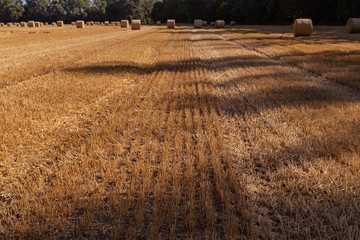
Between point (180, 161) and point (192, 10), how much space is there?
101 metres

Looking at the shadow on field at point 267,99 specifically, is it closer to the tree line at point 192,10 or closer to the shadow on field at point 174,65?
the shadow on field at point 174,65

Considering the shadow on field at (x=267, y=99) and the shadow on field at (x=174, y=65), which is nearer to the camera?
the shadow on field at (x=267, y=99)

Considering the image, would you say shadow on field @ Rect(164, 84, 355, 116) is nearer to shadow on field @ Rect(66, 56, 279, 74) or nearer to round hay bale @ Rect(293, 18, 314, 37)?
shadow on field @ Rect(66, 56, 279, 74)

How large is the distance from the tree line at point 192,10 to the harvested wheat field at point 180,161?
43042 millimetres

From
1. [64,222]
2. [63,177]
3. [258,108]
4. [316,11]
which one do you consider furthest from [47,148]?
[316,11]

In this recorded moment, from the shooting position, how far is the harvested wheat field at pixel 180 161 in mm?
2793

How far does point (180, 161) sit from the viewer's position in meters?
4.07

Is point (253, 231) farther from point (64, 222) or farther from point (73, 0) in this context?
point (73, 0)

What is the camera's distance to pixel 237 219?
283cm

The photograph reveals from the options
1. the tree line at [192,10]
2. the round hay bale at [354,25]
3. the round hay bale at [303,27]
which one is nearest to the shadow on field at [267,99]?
the round hay bale at [303,27]

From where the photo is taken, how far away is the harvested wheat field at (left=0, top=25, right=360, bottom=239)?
2.79m

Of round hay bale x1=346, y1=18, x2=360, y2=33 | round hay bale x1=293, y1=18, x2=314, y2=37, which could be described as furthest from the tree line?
round hay bale x1=293, y1=18, x2=314, y2=37

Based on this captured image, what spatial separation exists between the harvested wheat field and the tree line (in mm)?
43042

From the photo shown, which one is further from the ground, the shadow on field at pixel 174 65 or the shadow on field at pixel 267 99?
the shadow on field at pixel 174 65
